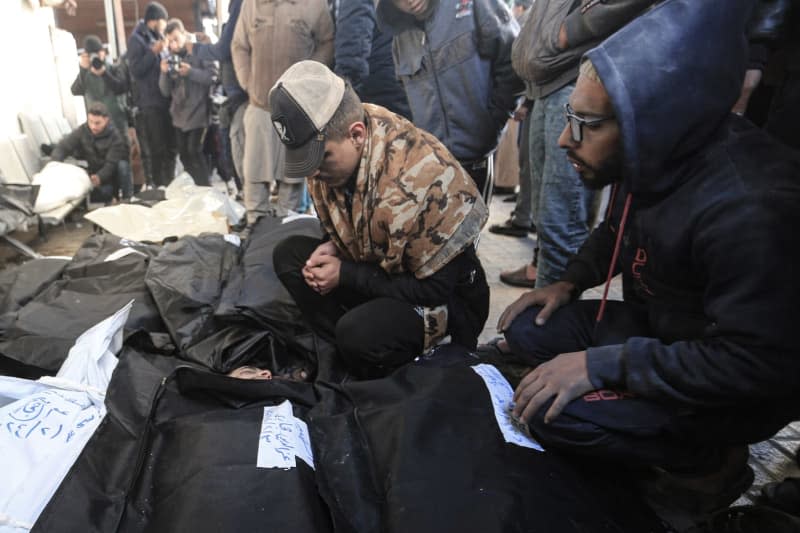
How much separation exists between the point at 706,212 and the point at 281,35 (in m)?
2.69

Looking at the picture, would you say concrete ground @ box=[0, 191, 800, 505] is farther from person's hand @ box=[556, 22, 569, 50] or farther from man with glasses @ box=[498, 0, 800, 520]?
person's hand @ box=[556, 22, 569, 50]

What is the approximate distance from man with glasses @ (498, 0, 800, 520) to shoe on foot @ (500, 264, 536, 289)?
1486mm

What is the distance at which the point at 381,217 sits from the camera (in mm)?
1398

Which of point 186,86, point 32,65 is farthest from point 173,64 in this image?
point 32,65

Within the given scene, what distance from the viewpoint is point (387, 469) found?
0.98 m

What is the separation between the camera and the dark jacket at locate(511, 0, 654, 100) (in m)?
1.54

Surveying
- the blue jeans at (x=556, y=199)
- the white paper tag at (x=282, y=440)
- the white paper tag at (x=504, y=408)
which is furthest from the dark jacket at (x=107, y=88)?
the white paper tag at (x=504, y=408)

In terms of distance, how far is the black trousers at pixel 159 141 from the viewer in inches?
193

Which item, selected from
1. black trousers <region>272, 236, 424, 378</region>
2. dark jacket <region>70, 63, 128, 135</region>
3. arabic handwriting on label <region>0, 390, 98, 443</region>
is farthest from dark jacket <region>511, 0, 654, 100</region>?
dark jacket <region>70, 63, 128, 135</region>

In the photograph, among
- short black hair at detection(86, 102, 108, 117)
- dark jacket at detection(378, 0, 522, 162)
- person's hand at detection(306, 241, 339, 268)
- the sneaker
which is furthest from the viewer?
short black hair at detection(86, 102, 108, 117)

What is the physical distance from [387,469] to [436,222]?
661 millimetres

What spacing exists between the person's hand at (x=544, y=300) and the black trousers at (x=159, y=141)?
4.59m

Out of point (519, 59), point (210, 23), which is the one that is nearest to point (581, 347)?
point (519, 59)

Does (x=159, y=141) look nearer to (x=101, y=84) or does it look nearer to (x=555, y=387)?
(x=101, y=84)
